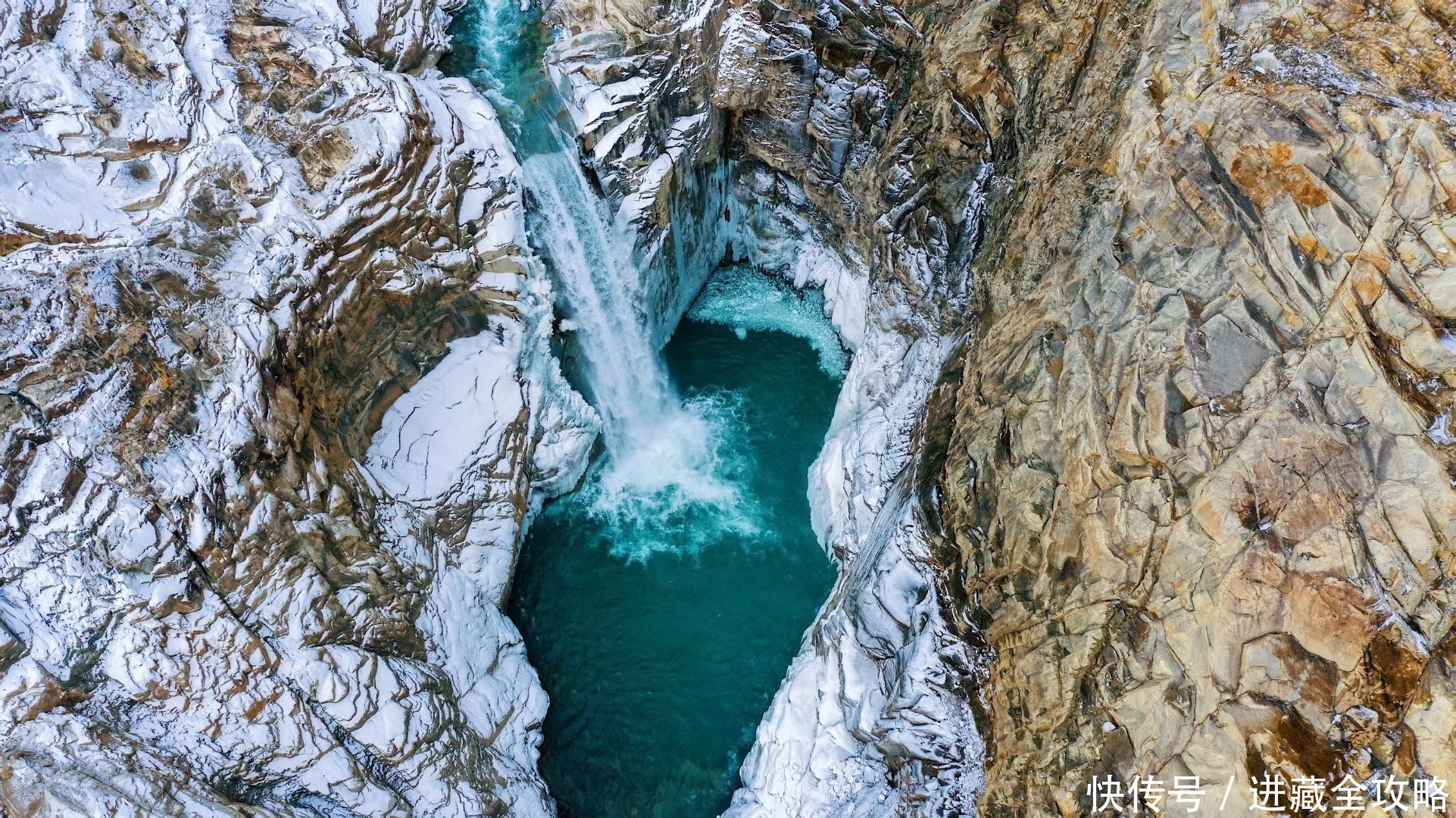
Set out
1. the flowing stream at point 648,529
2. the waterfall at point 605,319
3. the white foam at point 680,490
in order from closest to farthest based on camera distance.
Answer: the flowing stream at point 648,529
the waterfall at point 605,319
the white foam at point 680,490

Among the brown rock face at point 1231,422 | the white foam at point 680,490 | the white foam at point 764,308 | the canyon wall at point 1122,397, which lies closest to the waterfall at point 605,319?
the white foam at point 680,490

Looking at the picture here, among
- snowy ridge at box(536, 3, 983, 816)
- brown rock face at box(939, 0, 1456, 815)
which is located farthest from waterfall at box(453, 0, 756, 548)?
brown rock face at box(939, 0, 1456, 815)

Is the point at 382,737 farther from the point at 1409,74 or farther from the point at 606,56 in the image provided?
the point at 1409,74

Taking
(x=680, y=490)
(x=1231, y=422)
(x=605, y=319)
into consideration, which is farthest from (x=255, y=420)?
(x=1231, y=422)

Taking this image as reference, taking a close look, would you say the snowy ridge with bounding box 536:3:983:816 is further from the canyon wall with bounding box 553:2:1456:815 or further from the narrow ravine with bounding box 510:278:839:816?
the narrow ravine with bounding box 510:278:839:816

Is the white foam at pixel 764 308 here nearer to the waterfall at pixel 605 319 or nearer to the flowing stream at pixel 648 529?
the flowing stream at pixel 648 529

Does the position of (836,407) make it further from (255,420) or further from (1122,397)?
(255,420)

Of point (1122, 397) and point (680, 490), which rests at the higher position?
point (1122, 397)
